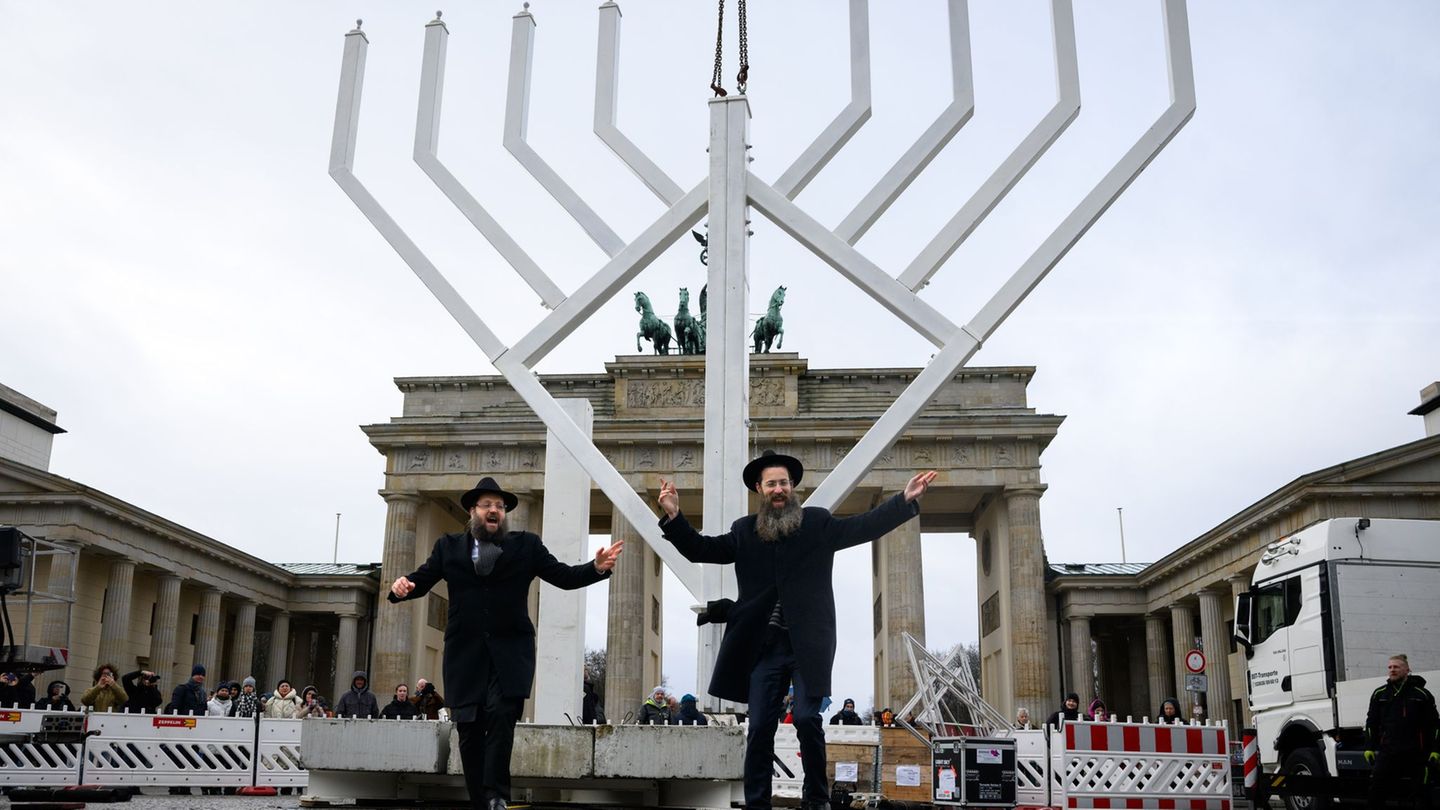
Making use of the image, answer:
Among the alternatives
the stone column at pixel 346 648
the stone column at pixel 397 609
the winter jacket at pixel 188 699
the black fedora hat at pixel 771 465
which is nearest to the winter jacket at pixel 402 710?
the winter jacket at pixel 188 699

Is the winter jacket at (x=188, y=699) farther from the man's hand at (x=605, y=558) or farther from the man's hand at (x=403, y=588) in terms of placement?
the man's hand at (x=605, y=558)

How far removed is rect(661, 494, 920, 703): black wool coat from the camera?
4.75 metres

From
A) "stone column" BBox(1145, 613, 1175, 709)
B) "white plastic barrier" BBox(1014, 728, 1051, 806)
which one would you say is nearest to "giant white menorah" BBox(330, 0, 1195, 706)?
"white plastic barrier" BBox(1014, 728, 1051, 806)

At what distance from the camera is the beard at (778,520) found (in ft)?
16.1

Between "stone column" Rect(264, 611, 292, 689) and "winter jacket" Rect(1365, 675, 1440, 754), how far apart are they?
36.0 metres

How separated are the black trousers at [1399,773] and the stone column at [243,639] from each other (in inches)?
1359

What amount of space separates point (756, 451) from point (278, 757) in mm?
20748

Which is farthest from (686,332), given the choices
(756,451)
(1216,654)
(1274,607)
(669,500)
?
(669,500)

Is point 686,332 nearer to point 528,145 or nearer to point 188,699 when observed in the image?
point 188,699

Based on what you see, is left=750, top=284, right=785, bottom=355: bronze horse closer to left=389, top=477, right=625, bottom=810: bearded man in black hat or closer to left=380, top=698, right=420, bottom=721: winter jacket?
left=380, top=698, right=420, bottom=721: winter jacket

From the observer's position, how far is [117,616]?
30.6 m

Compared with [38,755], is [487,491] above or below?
above

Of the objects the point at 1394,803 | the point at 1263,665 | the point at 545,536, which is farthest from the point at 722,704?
the point at 1263,665

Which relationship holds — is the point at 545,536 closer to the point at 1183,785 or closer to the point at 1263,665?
the point at 1183,785
